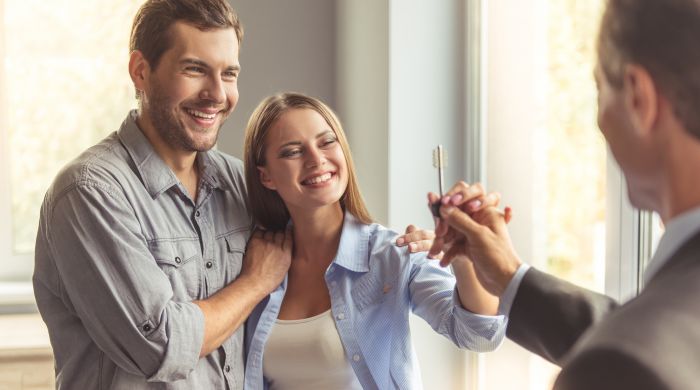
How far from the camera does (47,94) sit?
3227 millimetres

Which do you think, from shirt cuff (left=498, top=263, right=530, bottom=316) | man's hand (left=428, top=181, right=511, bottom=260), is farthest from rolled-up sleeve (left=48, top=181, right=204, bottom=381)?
shirt cuff (left=498, top=263, right=530, bottom=316)

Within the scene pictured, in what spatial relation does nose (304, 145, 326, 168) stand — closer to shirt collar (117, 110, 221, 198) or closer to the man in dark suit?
shirt collar (117, 110, 221, 198)

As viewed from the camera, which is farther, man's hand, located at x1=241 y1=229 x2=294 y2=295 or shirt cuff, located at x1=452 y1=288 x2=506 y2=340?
man's hand, located at x1=241 y1=229 x2=294 y2=295

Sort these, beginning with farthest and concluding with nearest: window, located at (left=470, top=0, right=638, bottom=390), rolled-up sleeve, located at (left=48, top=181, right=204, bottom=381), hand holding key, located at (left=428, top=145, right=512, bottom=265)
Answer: window, located at (left=470, top=0, right=638, bottom=390) → rolled-up sleeve, located at (left=48, top=181, right=204, bottom=381) → hand holding key, located at (left=428, top=145, right=512, bottom=265)

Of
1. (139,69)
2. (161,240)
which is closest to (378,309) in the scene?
(161,240)

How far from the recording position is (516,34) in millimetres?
2242

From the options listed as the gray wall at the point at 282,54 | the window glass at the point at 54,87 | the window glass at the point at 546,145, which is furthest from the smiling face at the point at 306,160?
the window glass at the point at 54,87

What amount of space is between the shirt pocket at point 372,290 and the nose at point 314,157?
26cm

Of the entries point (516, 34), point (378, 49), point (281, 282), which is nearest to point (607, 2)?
point (281, 282)

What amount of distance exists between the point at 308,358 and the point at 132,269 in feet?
1.39

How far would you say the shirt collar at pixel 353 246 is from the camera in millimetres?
1906

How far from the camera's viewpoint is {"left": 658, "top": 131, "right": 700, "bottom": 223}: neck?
692 millimetres

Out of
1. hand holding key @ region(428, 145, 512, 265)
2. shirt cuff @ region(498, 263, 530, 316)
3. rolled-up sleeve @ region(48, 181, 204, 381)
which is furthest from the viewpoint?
rolled-up sleeve @ region(48, 181, 204, 381)

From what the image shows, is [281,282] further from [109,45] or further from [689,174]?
[109,45]
